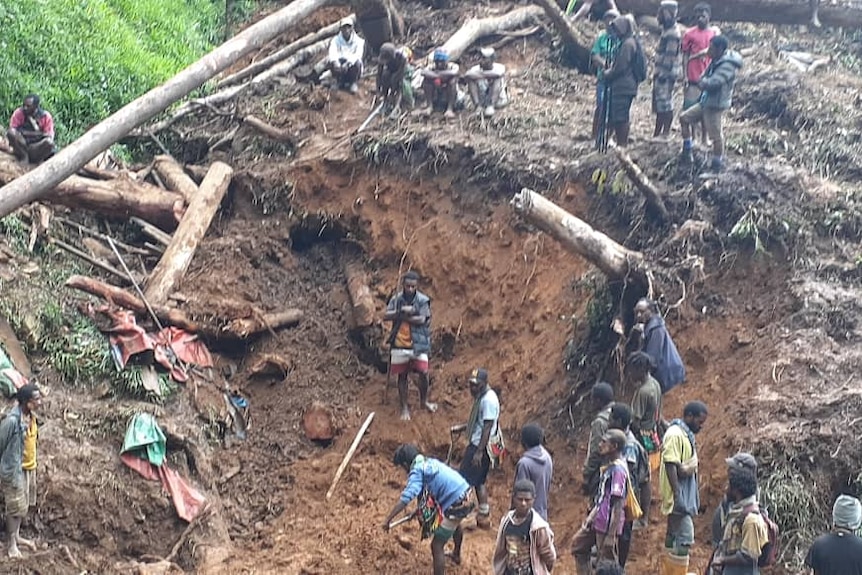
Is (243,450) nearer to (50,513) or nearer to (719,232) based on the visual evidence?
(50,513)

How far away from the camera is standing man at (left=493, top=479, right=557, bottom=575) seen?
23.7ft

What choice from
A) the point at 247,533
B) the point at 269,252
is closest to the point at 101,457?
the point at 247,533

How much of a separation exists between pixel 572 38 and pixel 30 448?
11.9 metres

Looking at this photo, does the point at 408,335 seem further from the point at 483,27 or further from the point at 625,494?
the point at 483,27

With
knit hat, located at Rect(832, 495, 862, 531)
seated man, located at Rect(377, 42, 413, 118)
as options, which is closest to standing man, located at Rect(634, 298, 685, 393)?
knit hat, located at Rect(832, 495, 862, 531)

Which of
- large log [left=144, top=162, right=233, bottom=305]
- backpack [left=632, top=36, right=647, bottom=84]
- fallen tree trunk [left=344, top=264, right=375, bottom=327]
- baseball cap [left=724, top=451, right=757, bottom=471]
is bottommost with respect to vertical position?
fallen tree trunk [left=344, top=264, right=375, bottom=327]

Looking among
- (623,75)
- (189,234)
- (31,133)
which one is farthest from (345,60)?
(31,133)

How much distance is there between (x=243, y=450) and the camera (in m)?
11.0

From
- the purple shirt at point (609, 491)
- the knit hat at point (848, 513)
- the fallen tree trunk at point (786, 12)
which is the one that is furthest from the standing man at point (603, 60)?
the knit hat at point (848, 513)

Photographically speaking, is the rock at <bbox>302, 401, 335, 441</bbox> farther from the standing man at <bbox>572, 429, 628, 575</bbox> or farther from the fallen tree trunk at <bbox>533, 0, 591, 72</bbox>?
the fallen tree trunk at <bbox>533, 0, 591, 72</bbox>

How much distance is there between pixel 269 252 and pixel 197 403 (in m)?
3.04

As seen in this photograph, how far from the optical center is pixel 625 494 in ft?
24.6

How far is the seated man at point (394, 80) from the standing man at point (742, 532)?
29.6 ft

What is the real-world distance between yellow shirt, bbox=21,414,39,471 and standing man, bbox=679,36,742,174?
779cm
